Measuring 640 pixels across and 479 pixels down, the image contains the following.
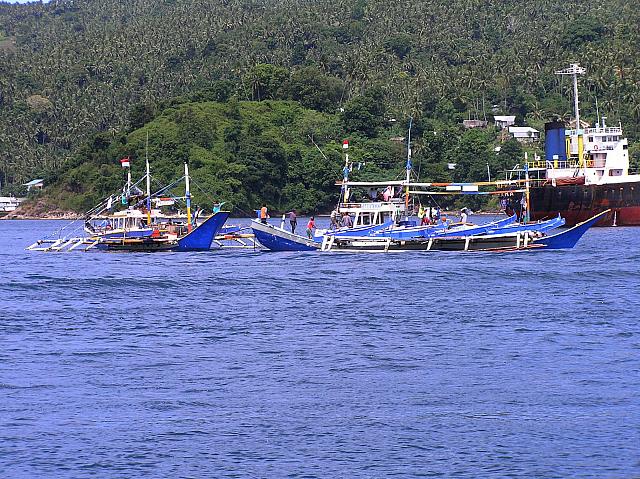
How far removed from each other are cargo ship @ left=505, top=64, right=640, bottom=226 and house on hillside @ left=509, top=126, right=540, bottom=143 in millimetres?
63553

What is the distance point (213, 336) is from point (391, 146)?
141 m

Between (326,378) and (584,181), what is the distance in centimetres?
8369

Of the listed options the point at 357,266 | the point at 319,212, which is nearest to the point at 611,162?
the point at 357,266

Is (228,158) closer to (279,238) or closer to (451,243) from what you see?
(279,238)

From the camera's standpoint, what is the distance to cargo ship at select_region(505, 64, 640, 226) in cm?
10969

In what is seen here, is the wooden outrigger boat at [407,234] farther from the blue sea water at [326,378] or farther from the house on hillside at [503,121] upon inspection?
the house on hillside at [503,121]

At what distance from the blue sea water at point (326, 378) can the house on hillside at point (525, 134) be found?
126366 mm

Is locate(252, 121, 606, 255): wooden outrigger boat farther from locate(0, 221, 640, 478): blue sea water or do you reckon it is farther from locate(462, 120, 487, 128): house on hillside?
locate(462, 120, 487, 128): house on hillside

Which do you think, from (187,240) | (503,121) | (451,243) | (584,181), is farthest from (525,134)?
(451,243)

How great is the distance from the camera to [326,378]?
3256cm

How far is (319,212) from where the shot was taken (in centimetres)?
17550

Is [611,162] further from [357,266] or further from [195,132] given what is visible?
[195,132]

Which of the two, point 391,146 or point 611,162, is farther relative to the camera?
point 391,146

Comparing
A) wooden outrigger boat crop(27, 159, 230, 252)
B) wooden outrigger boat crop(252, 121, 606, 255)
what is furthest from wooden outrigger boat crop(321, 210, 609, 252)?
wooden outrigger boat crop(27, 159, 230, 252)
